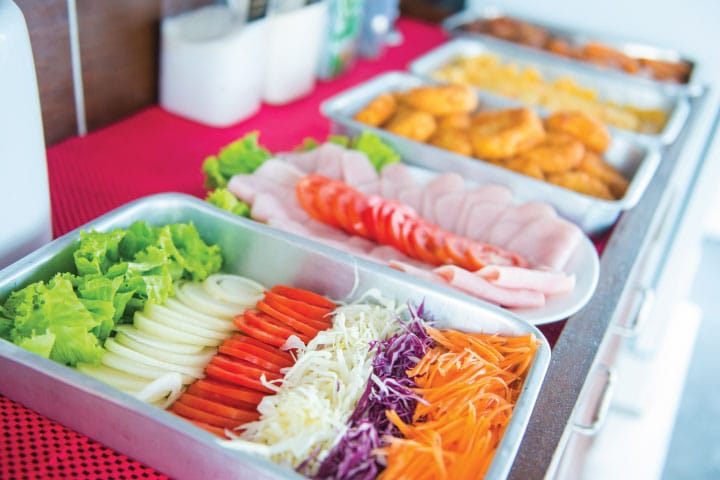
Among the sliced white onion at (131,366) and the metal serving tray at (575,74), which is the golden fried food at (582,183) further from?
the sliced white onion at (131,366)

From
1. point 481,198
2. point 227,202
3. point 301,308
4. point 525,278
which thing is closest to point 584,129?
point 481,198

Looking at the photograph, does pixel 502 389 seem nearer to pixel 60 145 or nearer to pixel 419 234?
pixel 419 234

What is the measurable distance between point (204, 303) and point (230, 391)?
26 centimetres

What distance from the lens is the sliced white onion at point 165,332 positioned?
4.30 ft

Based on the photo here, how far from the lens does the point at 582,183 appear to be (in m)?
2.18

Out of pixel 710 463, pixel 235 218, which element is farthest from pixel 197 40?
pixel 710 463

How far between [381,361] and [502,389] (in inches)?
9.0

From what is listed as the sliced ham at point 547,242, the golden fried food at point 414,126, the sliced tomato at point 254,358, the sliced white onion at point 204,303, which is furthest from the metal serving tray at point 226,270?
the golden fried food at point 414,126

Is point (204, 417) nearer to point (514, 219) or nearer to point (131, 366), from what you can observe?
point (131, 366)

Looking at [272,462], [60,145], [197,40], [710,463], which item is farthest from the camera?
[710,463]

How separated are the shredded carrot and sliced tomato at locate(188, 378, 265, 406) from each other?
0.25 metres

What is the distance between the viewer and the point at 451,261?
1708mm

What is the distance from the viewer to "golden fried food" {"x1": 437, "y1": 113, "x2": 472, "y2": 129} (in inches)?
95.0

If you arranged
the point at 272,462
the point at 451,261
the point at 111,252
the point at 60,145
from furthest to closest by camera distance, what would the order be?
the point at 60,145 < the point at 451,261 < the point at 111,252 < the point at 272,462
